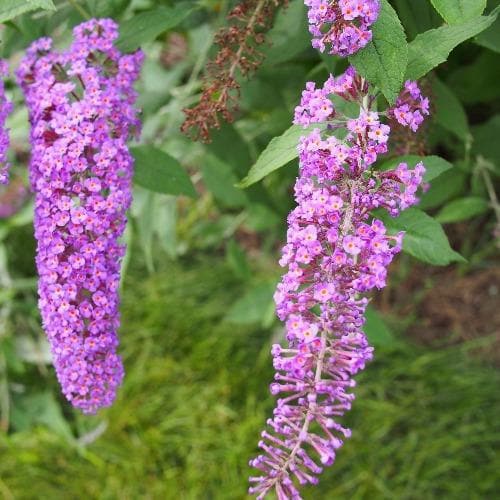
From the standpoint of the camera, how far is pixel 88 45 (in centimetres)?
165

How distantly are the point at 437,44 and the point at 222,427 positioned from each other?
2026mm

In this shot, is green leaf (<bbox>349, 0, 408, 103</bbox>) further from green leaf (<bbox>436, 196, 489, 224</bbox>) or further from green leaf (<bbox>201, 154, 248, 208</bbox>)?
green leaf (<bbox>201, 154, 248, 208</bbox>)

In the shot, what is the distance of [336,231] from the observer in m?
1.26

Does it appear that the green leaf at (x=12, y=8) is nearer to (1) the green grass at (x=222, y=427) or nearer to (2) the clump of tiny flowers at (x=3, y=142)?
(2) the clump of tiny flowers at (x=3, y=142)

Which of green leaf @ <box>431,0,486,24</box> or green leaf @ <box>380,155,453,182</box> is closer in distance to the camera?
green leaf @ <box>431,0,486,24</box>

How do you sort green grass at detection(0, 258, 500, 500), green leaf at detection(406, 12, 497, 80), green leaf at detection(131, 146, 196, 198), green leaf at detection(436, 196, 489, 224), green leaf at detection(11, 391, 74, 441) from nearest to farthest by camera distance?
1. green leaf at detection(406, 12, 497, 80)
2. green leaf at detection(131, 146, 196, 198)
3. green leaf at detection(436, 196, 489, 224)
4. green grass at detection(0, 258, 500, 500)
5. green leaf at detection(11, 391, 74, 441)

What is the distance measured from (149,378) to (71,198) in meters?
1.88

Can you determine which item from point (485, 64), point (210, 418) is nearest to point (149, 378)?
point (210, 418)

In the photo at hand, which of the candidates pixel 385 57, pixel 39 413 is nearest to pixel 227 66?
pixel 385 57

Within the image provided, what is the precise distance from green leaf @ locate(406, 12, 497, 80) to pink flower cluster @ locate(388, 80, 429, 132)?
0.07 feet

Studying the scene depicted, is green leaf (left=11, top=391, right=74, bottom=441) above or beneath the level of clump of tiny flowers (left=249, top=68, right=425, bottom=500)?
beneath

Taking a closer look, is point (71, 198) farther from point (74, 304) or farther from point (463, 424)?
point (463, 424)

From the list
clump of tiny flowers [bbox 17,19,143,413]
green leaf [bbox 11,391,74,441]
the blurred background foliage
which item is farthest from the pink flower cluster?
green leaf [bbox 11,391,74,441]

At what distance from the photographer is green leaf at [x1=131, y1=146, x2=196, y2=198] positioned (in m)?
1.86
